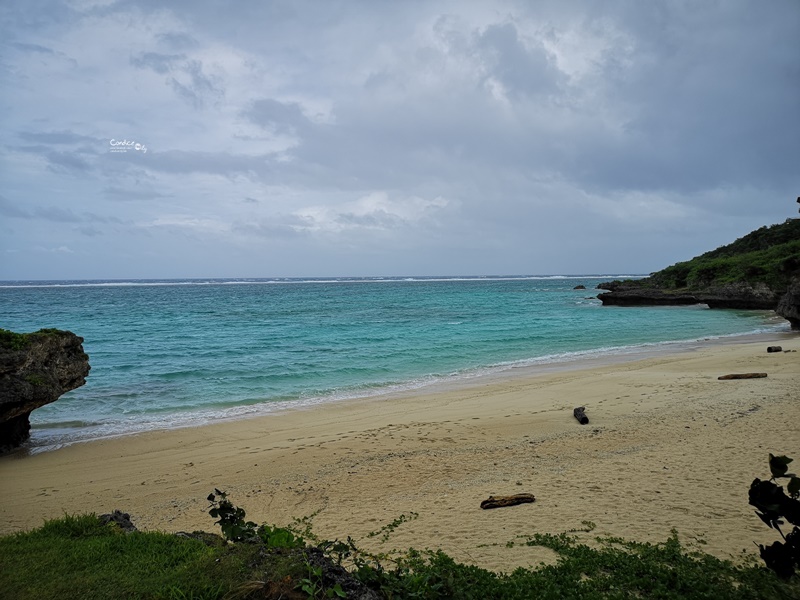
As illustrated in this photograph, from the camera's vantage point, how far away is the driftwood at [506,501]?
22.9 ft

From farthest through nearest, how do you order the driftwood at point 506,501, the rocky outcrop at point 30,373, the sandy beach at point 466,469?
1. the rocky outcrop at point 30,373
2. the driftwood at point 506,501
3. the sandy beach at point 466,469

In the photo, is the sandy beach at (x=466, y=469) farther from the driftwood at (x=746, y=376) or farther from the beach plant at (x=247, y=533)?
the beach plant at (x=247, y=533)

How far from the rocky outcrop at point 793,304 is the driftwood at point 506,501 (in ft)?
99.5

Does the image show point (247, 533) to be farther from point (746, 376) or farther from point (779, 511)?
point (746, 376)

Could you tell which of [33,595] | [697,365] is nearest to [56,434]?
[33,595]

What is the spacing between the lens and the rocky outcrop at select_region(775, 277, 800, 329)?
1112 inches

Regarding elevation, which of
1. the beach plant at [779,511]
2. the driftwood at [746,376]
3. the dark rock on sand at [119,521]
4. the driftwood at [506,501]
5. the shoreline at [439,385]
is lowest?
the shoreline at [439,385]

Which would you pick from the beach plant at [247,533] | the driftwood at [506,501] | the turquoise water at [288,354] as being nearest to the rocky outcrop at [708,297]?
the turquoise water at [288,354]

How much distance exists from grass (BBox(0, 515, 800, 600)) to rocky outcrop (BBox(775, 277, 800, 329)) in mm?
30804

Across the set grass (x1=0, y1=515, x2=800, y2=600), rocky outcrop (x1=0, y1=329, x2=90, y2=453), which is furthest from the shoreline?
grass (x1=0, y1=515, x2=800, y2=600)

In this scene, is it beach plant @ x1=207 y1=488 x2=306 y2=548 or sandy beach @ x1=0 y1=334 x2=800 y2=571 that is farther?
→ sandy beach @ x1=0 y1=334 x2=800 y2=571

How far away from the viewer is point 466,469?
888 centimetres

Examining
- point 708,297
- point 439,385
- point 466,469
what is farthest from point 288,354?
point 708,297

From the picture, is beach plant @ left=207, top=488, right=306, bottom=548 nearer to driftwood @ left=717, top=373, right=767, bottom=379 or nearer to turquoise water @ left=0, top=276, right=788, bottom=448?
turquoise water @ left=0, top=276, right=788, bottom=448
